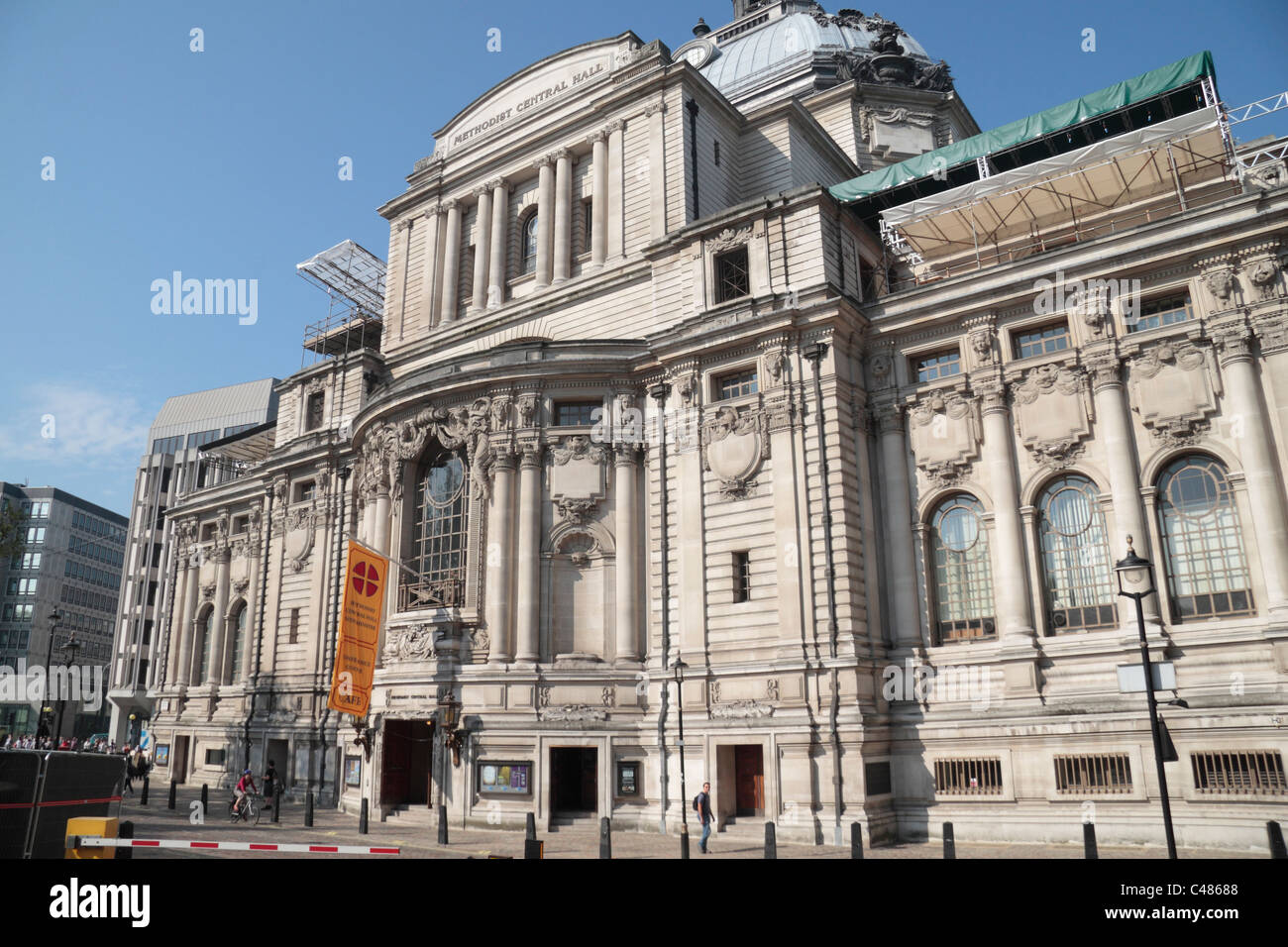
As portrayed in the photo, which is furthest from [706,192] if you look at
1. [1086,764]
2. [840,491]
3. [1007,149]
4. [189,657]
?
[189,657]

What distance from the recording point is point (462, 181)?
42.9 m

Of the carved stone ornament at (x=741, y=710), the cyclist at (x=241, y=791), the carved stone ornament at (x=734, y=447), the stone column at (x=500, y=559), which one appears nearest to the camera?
the carved stone ornament at (x=741, y=710)

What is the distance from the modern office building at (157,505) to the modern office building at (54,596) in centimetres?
1820

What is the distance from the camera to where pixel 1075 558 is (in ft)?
83.0

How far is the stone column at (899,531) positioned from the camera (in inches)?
1073

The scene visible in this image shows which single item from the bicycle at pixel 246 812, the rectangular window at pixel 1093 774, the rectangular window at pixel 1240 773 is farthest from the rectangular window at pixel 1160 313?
the bicycle at pixel 246 812

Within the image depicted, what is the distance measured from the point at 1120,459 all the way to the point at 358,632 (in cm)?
2400

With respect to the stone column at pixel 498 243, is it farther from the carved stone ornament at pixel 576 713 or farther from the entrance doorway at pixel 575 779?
the entrance doorway at pixel 575 779

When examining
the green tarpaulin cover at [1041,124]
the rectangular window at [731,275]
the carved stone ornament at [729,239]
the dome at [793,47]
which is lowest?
the rectangular window at [731,275]

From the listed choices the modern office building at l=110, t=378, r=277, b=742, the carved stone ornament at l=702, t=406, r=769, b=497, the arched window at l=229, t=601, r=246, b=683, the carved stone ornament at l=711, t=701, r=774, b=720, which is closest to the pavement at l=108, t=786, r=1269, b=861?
the carved stone ornament at l=711, t=701, r=774, b=720

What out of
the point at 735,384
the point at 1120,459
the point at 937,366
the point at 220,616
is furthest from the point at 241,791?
the point at 1120,459

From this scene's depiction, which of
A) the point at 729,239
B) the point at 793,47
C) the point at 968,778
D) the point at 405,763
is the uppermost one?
the point at 793,47

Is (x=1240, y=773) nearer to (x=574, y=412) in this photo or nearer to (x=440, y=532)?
(x=574, y=412)
